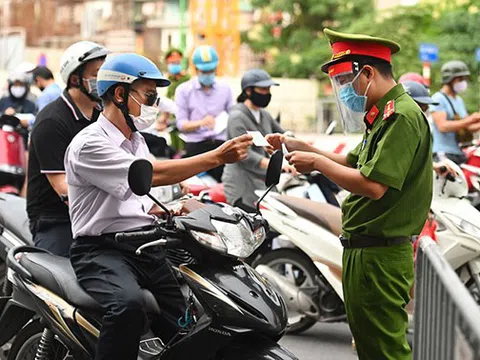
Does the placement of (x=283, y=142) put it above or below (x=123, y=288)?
above

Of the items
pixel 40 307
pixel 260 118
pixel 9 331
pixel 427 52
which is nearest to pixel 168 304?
pixel 40 307

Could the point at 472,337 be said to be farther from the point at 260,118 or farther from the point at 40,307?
the point at 260,118

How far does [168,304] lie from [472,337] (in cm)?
256

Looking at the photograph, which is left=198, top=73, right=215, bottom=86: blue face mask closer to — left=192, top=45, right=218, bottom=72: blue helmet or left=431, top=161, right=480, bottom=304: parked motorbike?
left=192, top=45, right=218, bottom=72: blue helmet

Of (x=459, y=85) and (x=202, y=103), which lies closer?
(x=459, y=85)

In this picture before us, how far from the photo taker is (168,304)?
206 inches

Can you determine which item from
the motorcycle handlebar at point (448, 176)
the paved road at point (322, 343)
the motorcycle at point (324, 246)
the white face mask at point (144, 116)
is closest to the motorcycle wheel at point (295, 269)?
the motorcycle at point (324, 246)

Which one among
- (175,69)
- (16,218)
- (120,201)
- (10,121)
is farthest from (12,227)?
(175,69)

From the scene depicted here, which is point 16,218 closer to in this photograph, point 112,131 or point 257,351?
point 112,131

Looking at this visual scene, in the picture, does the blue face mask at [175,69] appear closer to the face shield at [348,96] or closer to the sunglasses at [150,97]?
Answer: the sunglasses at [150,97]

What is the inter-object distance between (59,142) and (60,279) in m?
1.03

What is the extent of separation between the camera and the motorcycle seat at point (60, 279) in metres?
5.09

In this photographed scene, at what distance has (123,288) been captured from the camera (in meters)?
4.96

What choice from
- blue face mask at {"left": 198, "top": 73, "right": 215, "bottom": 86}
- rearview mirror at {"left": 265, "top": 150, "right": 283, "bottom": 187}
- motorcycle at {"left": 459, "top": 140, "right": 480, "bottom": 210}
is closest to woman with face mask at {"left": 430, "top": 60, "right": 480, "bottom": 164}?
motorcycle at {"left": 459, "top": 140, "right": 480, "bottom": 210}
